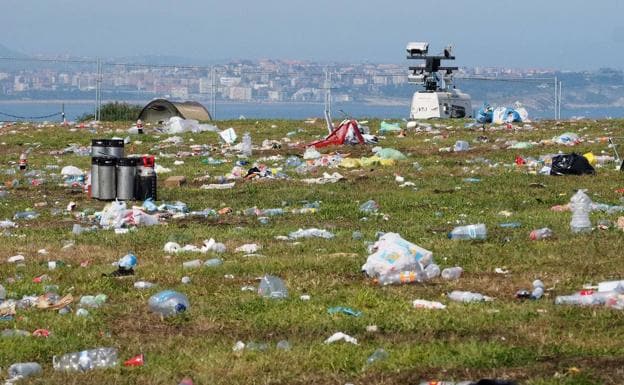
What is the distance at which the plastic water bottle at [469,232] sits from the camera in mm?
11539

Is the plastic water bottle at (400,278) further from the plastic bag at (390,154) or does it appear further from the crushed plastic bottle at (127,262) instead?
the plastic bag at (390,154)

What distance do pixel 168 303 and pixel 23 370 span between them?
1.70 m

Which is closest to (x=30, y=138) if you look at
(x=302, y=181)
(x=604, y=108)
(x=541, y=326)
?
(x=302, y=181)

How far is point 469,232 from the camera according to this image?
11617 mm

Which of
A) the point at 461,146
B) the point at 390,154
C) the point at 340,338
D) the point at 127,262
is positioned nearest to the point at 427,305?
the point at 340,338

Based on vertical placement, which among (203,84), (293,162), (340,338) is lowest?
(293,162)

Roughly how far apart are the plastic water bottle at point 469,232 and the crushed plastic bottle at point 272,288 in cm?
295

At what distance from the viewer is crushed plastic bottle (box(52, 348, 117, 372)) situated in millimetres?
6941

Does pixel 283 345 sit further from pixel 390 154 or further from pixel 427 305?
pixel 390 154

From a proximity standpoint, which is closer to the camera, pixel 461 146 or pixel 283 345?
pixel 283 345

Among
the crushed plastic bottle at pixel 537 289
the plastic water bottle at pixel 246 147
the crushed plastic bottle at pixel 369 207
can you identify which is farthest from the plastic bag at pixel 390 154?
the crushed plastic bottle at pixel 537 289

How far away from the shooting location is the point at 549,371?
Result: 6387 mm

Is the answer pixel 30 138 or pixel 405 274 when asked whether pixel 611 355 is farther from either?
pixel 30 138

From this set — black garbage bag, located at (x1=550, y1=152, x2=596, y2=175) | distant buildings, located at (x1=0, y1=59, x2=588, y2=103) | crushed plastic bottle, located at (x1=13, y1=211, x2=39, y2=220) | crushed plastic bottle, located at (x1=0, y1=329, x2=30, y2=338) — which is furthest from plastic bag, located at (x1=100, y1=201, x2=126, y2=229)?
distant buildings, located at (x1=0, y1=59, x2=588, y2=103)
